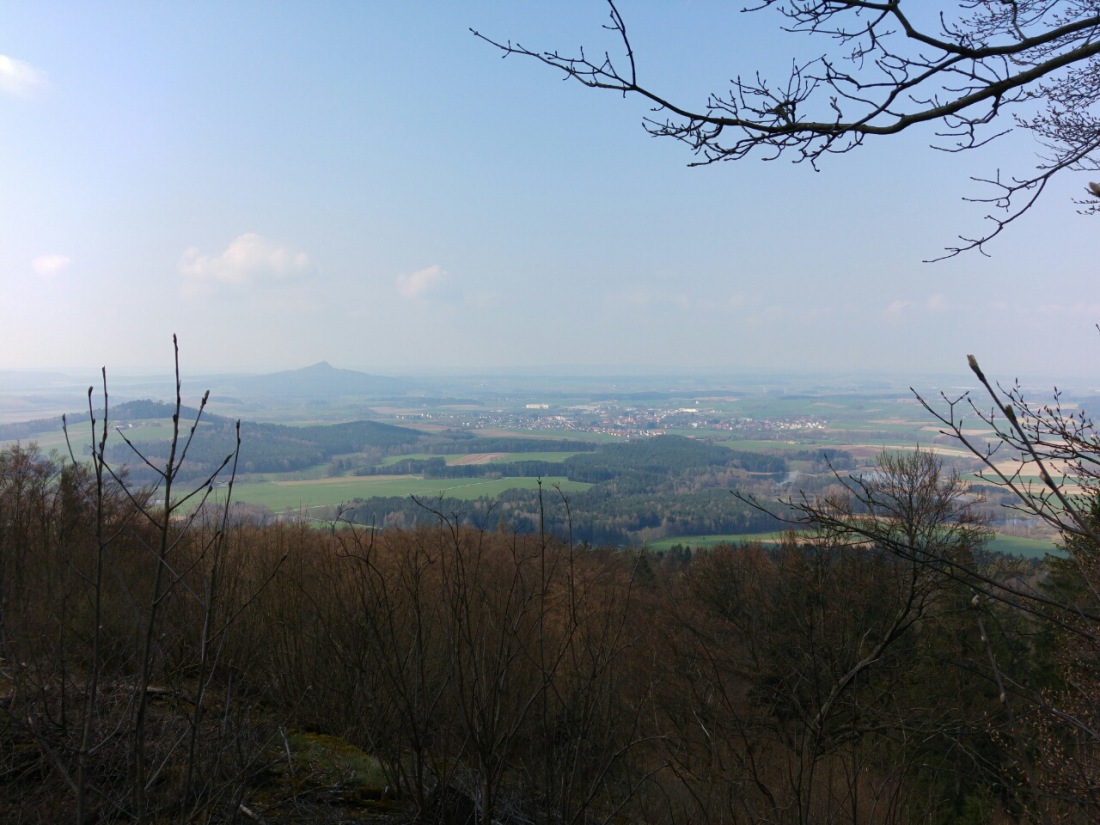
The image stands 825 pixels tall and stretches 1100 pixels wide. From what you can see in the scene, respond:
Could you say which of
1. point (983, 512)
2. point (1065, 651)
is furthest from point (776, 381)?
point (1065, 651)

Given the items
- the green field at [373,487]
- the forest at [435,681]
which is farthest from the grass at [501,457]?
the forest at [435,681]

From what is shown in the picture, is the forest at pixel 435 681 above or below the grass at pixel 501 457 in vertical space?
above

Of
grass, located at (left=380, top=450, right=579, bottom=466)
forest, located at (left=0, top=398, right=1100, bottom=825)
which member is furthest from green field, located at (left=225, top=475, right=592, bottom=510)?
forest, located at (left=0, top=398, right=1100, bottom=825)

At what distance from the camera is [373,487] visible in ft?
110

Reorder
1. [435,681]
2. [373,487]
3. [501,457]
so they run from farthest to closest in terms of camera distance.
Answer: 1. [501,457]
2. [373,487]
3. [435,681]

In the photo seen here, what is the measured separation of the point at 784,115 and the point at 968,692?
1304cm

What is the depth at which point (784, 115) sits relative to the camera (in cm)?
276

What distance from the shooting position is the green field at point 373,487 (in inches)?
1070

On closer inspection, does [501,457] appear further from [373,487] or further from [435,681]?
[435,681]

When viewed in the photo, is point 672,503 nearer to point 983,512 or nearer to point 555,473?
point 555,473

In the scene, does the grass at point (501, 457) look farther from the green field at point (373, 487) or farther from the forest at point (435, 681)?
the forest at point (435, 681)

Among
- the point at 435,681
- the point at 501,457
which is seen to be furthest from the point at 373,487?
the point at 435,681

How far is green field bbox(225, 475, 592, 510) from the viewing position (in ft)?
89.1

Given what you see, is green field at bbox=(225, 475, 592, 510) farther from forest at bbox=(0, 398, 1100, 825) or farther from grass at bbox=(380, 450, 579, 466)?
forest at bbox=(0, 398, 1100, 825)
